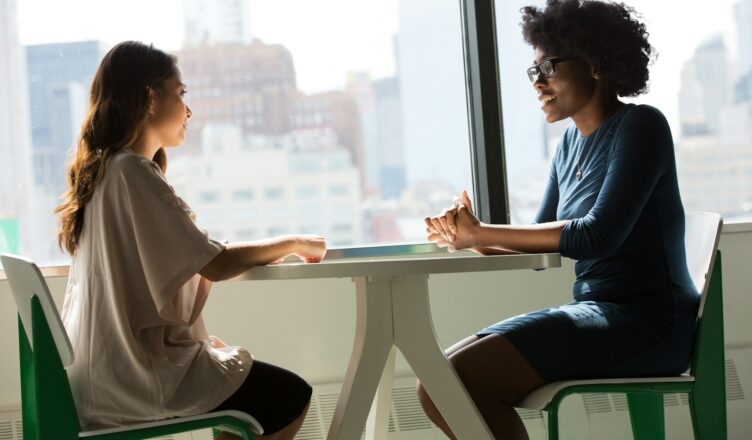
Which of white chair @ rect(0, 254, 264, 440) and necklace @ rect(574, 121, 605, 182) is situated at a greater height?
necklace @ rect(574, 121, 605, 182)

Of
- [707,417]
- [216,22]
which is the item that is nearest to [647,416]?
[707,417]

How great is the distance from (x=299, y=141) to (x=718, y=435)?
1.73 metres

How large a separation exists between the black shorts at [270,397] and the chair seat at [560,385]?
18.4 inches

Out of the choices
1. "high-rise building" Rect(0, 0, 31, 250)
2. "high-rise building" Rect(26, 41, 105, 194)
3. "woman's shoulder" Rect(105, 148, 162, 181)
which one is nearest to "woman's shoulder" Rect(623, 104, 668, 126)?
"woman's shoulder" Rect(105, 148, 162, 181)

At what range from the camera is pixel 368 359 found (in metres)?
1.80

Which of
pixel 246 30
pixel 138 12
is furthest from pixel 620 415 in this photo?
pixel 138 12

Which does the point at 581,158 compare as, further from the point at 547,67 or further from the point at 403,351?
the point at 403,351

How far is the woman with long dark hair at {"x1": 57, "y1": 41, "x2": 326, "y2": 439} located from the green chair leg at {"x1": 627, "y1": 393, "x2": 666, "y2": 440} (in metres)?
0.86

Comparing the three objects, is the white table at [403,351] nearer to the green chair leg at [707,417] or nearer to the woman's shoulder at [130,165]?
the woman's shoulder at [130,165]

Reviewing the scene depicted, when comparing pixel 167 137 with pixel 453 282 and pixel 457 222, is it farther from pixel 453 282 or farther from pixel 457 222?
pixel 453 282

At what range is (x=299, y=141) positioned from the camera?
3.11m

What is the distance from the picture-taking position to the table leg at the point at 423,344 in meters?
1.79

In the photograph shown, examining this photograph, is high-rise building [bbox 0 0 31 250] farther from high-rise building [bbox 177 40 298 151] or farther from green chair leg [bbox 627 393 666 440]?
green chair leg [bbox 627 393 666 440]

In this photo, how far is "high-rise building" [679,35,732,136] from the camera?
3.25 metres
